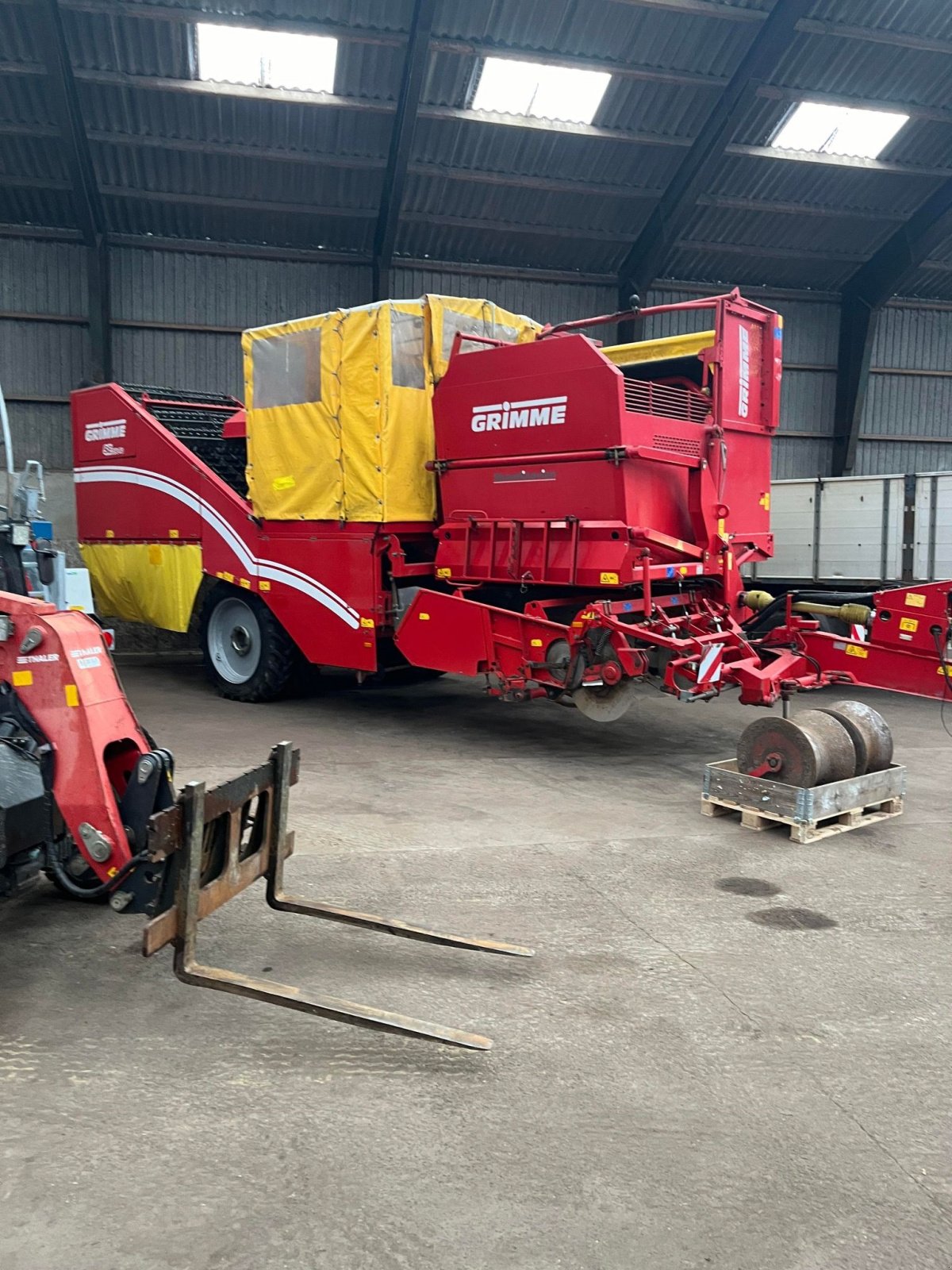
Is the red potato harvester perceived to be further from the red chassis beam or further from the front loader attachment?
the front loader attachment

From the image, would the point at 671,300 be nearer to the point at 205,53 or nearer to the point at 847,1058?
the point at 205,53

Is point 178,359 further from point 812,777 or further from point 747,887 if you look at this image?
point 747,887

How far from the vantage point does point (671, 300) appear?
14.8 m

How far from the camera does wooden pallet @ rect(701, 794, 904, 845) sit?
5.40m

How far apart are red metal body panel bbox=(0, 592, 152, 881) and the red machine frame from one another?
362 centimetres

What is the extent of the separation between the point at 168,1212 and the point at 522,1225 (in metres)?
0.84

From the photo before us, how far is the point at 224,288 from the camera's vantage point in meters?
13.3

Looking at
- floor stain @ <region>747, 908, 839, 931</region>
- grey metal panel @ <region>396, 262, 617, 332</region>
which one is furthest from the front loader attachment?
grey metal panel @ <region>396, 262, 617, 332</region>

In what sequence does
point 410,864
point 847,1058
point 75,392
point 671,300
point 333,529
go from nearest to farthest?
point 847,1058
point 410,864
point 333,529
point 75,392
point 671,300

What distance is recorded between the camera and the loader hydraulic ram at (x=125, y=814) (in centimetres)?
310

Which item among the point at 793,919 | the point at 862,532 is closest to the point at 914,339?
the point at 862,532

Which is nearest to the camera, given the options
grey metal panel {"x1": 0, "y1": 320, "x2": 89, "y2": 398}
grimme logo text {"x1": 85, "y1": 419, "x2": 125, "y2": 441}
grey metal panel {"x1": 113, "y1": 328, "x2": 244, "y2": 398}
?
grimme logo text {"x1": 85, "y1": 419, "x2": 125, "y2": 441}

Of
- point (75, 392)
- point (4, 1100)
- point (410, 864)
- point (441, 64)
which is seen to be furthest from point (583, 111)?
point (4, 1100)

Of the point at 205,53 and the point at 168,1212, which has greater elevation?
the point at 205,53
